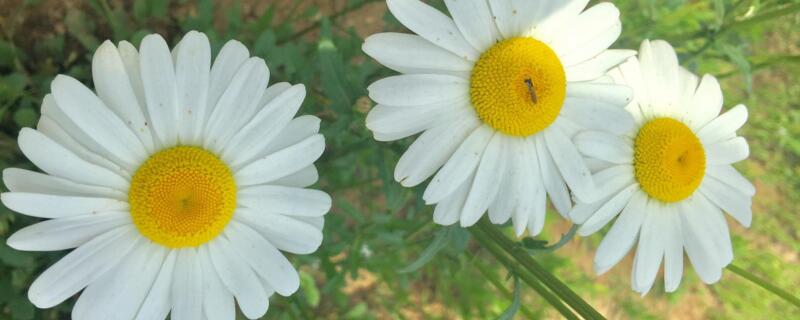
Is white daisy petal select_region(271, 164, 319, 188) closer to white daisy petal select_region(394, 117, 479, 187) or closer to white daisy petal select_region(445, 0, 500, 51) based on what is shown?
white daisy petal select_region(394, 117, 479, 187)

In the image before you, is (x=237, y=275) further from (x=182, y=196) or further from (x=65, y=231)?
(x=65, y=231)

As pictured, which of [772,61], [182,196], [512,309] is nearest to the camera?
[182,196]

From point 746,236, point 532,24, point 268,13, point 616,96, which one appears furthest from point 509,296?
point 746,236

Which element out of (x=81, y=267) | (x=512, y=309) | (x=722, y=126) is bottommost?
(x=512, y=309)

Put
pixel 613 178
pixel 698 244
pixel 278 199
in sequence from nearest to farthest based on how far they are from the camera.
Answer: pixel 278 199
pixel 613 178
pixel 698 244

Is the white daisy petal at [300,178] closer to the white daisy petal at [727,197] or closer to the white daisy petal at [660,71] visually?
the white daisy petal at [660,71]

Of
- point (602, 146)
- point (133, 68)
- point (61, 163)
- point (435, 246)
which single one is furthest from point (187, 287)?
point (602, 146)
